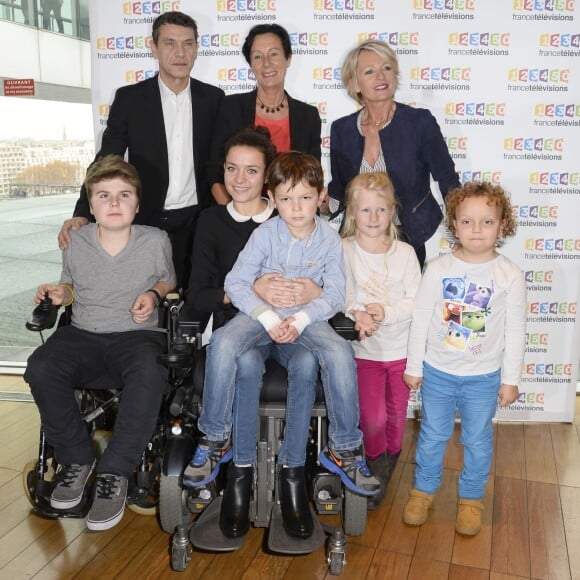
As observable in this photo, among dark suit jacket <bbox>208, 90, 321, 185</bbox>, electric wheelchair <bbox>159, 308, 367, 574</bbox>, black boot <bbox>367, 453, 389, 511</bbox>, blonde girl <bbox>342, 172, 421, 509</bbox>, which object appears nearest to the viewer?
electric wheelchair <bbox>159, 308, 367, 574</bbox>

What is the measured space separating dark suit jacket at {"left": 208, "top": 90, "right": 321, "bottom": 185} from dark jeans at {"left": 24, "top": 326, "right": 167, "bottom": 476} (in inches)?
43.5

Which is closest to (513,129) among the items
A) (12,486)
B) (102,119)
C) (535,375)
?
(535,375)

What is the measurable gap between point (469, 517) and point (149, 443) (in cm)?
136

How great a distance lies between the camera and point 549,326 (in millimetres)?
3785

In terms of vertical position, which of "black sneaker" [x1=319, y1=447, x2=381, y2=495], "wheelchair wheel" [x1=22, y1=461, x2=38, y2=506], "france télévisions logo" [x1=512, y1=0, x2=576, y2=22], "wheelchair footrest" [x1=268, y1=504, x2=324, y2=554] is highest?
"france télévisions logo" [x1=512, y1=0, x2=576, y2=22]

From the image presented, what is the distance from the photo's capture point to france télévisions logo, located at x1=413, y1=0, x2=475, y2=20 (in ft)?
11.4

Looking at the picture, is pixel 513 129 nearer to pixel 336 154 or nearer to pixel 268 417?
pixel 336 154

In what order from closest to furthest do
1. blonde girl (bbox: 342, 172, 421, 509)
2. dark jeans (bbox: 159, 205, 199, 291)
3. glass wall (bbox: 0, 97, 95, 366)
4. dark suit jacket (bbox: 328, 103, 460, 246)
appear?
→ blonde girl (bbox: 342, 172, 421, 509) → dark suit jacket (bbox: 328, 103, 460, 246) → dark jeans (bbox: 159, 205, 199, 291) → glass wall (bbox: 0, 97, 95, 366)

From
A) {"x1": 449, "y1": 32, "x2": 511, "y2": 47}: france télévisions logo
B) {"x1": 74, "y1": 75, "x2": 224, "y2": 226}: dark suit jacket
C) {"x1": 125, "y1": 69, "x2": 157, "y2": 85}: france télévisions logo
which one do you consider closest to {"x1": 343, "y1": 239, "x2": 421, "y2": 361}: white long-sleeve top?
{"x1": 74, "y1": 75, "x2": 224, "y2": 226}: dark suit jacket

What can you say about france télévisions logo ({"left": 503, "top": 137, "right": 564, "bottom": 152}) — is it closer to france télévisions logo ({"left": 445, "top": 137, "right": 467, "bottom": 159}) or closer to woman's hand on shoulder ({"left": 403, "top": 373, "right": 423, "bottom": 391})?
france télévisions logo ({"left": 445, "top": 137, "right": 467, "bottom": 159})

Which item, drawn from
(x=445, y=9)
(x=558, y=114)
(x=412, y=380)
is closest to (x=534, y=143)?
(x=558, y=114)

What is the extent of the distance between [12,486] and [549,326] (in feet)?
9.83

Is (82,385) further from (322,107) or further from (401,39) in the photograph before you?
(401,39)

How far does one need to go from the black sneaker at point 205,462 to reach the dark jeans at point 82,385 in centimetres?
28
